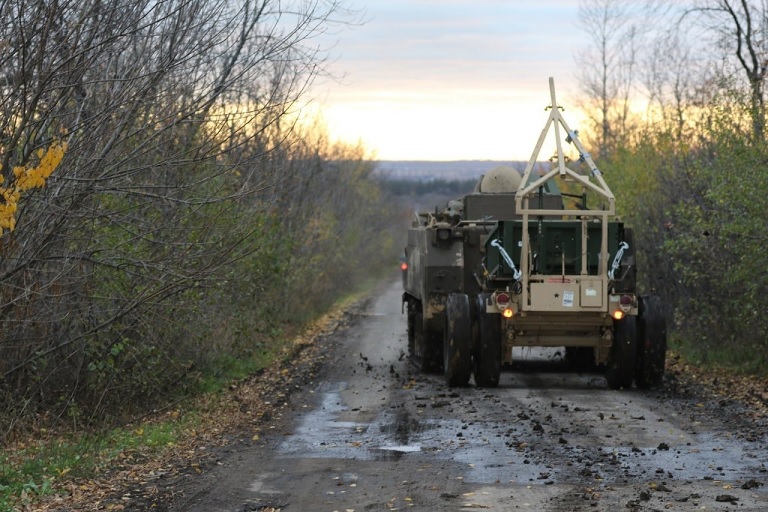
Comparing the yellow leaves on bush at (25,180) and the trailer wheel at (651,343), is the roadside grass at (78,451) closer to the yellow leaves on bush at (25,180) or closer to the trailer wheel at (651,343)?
the yellow leaves on bush at (25,180)

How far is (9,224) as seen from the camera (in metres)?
7.98

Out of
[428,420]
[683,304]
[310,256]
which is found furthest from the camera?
[310,256]

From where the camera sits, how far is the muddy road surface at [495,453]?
29.5 feet

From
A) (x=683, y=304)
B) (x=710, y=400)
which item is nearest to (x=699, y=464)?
(x=710, y=400)

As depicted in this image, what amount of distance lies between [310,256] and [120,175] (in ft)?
75.2

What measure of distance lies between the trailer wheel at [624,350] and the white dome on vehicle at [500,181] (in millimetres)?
4136

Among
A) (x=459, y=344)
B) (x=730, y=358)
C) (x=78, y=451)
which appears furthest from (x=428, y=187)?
(x=78, y=451)

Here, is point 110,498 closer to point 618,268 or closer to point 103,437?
point 103,437

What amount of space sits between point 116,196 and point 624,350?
22.6ft

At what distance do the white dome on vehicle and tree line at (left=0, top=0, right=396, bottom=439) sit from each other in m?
3.57

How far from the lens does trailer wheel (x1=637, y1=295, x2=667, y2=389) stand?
15898 mm

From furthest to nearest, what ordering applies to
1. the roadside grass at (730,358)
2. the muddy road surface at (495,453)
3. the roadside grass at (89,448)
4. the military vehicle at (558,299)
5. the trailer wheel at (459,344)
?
the roadside grass at (730,358), the trailer wheel at (459,344), the military vehicle at (558,299), the roadside grass at (89,448), the muddy road surface at (495,453)

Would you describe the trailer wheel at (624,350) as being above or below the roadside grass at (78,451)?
above

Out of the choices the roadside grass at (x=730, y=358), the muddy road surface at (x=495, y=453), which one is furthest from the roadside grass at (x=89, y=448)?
the roadside grass at (x=730, y=358)
